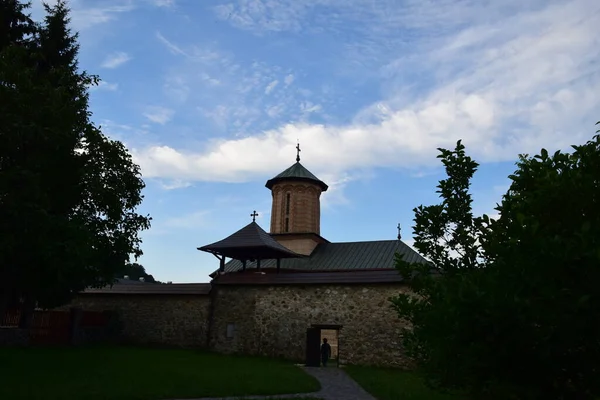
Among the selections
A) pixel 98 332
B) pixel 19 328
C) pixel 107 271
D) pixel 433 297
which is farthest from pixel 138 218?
pixel 433 297

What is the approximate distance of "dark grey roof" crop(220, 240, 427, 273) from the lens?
2652cm

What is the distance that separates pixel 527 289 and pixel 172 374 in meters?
10.3

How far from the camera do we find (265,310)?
18.3 m

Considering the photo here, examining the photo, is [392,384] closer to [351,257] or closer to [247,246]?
[247,246]

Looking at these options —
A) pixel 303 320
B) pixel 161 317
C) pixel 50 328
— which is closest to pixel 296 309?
pixel 303 320

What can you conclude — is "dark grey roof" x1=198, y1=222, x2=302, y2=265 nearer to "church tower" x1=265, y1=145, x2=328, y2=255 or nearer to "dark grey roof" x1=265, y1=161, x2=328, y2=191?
"church tower" x1=265, y1=145, x2=328, y2=255

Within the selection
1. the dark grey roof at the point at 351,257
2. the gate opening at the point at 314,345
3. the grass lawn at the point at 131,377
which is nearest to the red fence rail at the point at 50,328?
the grass lawn at the point at 131,377

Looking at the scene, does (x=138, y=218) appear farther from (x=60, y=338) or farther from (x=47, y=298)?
(x=60, y=338)

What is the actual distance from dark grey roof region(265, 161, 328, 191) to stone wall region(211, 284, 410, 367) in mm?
14238

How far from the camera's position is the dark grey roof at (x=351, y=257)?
2652 cm

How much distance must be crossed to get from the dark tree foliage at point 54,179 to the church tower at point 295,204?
655 inches

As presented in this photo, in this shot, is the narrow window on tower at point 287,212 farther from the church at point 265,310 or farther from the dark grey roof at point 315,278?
the dark grey roof at point 315,278

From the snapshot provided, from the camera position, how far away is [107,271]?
50.3 ft

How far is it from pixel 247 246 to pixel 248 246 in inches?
1.8
